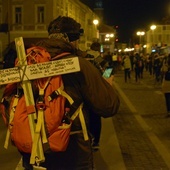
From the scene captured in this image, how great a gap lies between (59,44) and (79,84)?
10.8 inches

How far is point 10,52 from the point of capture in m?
2.92

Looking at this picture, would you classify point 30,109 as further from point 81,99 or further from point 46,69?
point 81,99

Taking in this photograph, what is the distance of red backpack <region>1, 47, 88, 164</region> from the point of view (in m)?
2.62

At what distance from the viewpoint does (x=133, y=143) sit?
799cm

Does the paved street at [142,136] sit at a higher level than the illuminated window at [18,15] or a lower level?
lower

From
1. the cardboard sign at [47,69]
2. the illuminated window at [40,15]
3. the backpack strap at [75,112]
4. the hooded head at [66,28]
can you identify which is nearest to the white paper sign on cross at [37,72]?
the cardboard sign at [47,69]

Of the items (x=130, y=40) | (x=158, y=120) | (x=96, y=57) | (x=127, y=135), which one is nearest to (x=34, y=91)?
(x=96, y=57)

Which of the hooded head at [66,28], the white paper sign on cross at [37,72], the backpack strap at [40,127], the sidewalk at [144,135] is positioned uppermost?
the hooded head at [66,28]

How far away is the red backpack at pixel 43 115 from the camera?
2.62 m

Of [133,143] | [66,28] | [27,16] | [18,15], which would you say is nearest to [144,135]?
[133,143]

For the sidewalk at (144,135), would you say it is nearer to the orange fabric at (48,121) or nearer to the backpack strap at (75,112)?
the backpack strap at (75,112)

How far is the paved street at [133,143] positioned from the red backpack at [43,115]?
368cm

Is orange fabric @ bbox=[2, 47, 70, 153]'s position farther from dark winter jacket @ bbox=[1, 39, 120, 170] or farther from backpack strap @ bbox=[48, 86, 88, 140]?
dark winter jacket @ bbox=[1, 39, 120, 170]

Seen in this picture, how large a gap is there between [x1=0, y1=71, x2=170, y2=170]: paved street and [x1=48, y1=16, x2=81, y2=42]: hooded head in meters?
3.54
